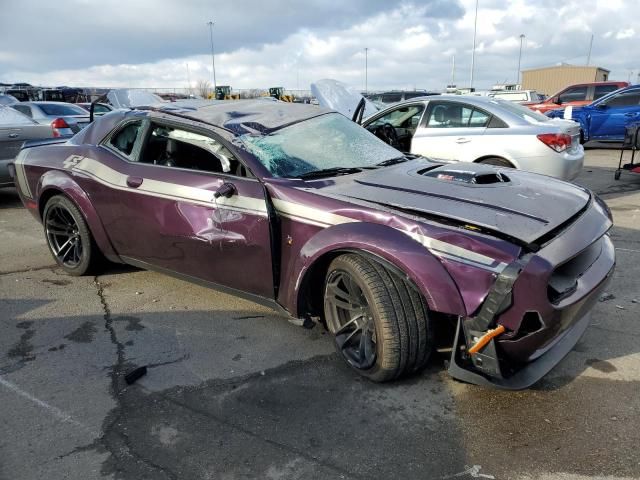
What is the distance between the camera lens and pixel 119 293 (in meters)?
4.22

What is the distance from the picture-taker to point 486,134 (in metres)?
6.32

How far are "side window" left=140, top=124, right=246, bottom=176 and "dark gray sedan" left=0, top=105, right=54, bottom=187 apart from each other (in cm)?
448

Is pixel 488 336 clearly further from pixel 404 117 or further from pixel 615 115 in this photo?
pixel 615 115

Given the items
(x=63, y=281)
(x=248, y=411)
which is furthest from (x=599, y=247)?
(x=63, y=281)

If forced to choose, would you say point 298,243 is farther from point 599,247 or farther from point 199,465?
point 599,247

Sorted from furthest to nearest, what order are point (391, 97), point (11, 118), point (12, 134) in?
1. point (391, 97)
2. point (11, 118)
3. point (12, 134)

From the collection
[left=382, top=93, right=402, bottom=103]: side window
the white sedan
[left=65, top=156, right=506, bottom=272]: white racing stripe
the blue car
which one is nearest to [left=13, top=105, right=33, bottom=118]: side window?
the white sedan

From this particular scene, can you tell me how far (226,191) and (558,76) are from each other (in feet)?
158

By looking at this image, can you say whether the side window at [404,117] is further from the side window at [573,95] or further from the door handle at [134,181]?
the side window at [573,95]

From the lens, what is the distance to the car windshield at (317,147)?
10.8 ft

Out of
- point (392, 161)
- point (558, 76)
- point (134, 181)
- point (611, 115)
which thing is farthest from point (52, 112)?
point (558, 76)

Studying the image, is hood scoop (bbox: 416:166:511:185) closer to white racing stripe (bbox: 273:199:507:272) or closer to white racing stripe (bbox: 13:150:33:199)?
white racing stripe (bbox: 273:199:507:272)

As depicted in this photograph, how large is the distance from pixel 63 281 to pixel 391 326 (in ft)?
10.8

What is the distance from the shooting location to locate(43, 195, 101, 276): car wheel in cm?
429
